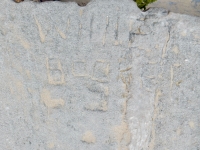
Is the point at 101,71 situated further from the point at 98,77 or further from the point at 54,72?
the point at 54,72

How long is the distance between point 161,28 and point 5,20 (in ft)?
1.82

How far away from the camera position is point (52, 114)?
1.20 m

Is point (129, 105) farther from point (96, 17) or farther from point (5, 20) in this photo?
point (5, 20)

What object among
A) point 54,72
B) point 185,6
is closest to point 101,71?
point 54,72

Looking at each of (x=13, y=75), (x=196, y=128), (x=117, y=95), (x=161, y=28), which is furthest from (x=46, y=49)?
(x=196, y=128)

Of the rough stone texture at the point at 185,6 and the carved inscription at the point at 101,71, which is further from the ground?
the rough stone texture at the point at 185,6

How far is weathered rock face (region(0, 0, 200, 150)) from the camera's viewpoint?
111 centimetres

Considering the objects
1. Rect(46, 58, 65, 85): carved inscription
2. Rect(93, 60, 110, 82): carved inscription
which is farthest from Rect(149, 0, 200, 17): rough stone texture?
Rect(46, 58, 65, 85): carved inscription

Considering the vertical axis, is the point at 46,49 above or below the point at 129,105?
above

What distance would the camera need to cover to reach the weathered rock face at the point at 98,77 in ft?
3.65

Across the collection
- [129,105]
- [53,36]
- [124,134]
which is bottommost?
[124,134]

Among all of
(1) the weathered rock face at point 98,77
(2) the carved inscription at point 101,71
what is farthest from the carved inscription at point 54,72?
(2) the carved inscription at point 101,71

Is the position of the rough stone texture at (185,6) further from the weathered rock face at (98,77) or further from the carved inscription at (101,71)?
the carved inscription at (101,71)

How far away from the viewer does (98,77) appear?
1159 mm
